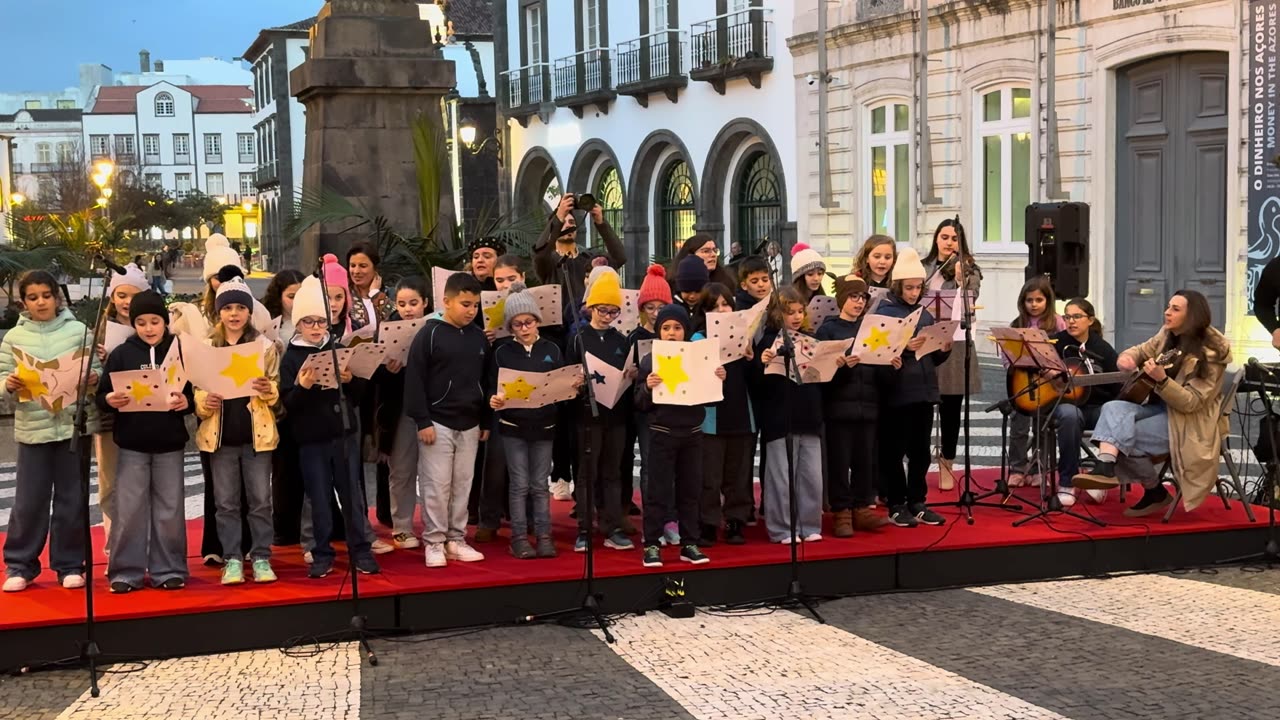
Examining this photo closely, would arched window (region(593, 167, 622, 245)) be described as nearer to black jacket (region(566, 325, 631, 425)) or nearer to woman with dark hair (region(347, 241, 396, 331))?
woman with dark hair (region(347, 241, 396, 331))

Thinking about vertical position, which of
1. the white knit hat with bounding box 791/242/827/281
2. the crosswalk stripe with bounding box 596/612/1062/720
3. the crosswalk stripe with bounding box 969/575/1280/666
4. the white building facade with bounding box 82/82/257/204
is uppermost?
the white building facade with bounding box 82/82/257/204

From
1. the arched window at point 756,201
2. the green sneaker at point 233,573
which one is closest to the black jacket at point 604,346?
the green sneaker at point 233,573

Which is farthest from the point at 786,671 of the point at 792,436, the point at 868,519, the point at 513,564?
the point at 868,519

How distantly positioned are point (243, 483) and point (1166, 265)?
14.0 meters

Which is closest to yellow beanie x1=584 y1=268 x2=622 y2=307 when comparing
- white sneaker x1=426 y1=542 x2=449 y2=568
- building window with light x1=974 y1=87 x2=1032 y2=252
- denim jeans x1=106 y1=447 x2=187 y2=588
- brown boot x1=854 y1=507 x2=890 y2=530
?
white sneaker x1=426 y1=542 x2=449 y2=568

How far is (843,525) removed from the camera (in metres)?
9.54

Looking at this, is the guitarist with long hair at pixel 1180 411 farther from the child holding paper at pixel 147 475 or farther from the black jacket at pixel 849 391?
the child holding paper at pixel 147 475

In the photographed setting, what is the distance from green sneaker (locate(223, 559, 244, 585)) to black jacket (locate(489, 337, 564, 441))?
5.20ft

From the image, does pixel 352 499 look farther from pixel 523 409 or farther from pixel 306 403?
pixel 523 409

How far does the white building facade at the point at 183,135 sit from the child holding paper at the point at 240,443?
128726 millimetres

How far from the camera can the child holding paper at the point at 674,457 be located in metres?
8.88

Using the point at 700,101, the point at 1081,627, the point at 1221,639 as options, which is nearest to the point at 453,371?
the point at 1081,627

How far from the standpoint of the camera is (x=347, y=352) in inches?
337

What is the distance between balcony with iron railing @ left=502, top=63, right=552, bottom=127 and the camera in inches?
1503
